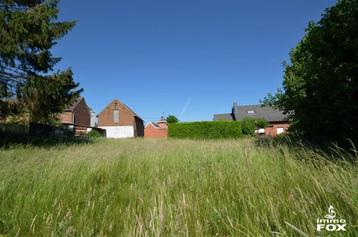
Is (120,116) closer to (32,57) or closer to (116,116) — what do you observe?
(116,116)

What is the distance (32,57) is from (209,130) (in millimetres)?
21785

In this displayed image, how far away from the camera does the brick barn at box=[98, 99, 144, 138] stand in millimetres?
52719

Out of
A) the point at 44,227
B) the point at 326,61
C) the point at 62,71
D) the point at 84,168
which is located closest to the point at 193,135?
the point at 62,71

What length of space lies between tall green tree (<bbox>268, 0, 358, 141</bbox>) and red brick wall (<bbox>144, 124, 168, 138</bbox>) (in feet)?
128

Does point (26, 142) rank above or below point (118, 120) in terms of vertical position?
below

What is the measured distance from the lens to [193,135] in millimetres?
31500

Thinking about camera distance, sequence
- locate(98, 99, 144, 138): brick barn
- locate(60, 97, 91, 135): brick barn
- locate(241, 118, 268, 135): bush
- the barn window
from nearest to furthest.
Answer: locate(241, 118, 268, 135): bush, locate(60, 97, 91, 135): brick barn, locate(98, 99, 144, 138): brick barn, the barn window

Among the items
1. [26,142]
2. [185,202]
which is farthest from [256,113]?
[185,202]

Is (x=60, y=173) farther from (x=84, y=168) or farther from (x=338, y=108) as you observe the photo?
(x=338, y=108)

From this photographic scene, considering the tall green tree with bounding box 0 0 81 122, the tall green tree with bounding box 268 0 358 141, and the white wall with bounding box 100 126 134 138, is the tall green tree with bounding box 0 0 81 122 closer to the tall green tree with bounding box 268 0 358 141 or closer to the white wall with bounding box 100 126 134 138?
the tall green tree with bounding box 268 0 358 141

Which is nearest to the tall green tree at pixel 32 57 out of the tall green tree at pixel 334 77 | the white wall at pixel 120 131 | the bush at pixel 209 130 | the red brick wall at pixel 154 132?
the tall green tree at pixel 334 77

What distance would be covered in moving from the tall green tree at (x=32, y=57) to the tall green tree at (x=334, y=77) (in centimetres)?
1079

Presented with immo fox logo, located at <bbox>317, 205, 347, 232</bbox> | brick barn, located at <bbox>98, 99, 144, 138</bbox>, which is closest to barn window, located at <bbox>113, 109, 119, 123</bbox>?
brick barn, located at <bbox>98, 99, 144, 138</bbox>

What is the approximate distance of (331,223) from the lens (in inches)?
80.0
